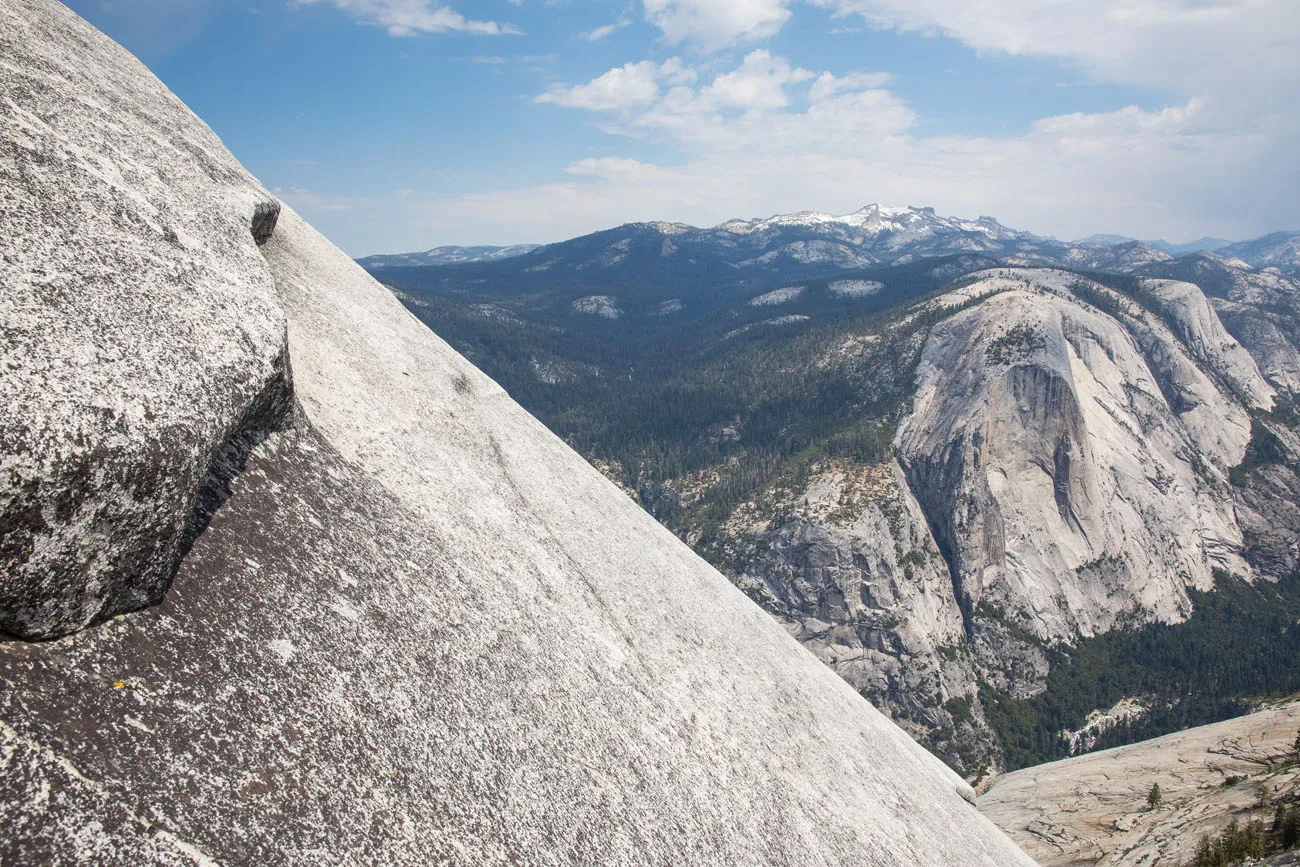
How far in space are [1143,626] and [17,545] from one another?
22647 cm

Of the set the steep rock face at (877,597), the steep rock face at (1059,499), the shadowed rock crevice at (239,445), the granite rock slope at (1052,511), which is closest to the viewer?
the shadowed rock crevice at (239,445)

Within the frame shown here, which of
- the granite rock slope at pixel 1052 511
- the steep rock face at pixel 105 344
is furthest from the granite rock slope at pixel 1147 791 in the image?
the granite rock slope at pixel 1052 511

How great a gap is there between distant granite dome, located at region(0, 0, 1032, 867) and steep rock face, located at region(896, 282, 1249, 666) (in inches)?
7260

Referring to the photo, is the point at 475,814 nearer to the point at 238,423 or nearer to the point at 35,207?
the point at 238,423

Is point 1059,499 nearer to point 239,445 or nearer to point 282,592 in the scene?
point 282,592

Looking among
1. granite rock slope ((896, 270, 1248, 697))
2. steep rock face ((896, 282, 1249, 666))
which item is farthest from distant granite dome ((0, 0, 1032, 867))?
steep rock face ((896, 282, 1249, 666))

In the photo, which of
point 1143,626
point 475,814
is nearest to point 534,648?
point 475,814

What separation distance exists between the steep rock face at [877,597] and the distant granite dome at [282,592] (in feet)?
520

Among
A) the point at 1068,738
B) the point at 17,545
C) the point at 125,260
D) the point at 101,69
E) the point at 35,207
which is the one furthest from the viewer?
the point at 1068,738

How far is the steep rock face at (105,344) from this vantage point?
5.88 meters

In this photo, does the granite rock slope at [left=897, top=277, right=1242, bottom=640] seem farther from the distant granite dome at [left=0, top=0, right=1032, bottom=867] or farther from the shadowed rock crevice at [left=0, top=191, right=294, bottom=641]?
the shadowed rock crevice at [left=0, top=191, right=294, bottom=641]

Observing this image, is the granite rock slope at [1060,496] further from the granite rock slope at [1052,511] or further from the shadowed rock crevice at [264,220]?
the shadowed rock crevice at [264,220]

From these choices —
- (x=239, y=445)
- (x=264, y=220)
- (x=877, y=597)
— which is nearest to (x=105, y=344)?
(x=239, y=445)

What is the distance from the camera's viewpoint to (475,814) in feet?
26.4
